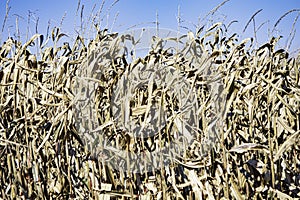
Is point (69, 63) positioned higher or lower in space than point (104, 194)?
higher

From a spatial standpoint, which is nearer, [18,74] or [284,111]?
[284,111]

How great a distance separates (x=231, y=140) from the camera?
5.16ft

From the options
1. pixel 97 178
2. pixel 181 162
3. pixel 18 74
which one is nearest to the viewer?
pixel 181 162

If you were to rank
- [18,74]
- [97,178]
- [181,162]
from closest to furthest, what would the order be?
[181,162], [97,178], [18,74]

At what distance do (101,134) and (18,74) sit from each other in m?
0.53

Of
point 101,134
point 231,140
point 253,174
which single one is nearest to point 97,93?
point 101,134

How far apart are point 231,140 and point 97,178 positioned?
0.57 m

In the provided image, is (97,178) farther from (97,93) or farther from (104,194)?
(97,93)

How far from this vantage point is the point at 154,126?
1.62 meters

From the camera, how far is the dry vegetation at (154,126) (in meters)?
1.51

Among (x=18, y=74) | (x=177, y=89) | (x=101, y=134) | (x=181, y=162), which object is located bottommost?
(x=181, y=162)

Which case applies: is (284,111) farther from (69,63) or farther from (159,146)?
(69,63)

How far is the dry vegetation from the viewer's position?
151 centimetres

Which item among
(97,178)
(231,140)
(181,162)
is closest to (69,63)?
(97,178)
